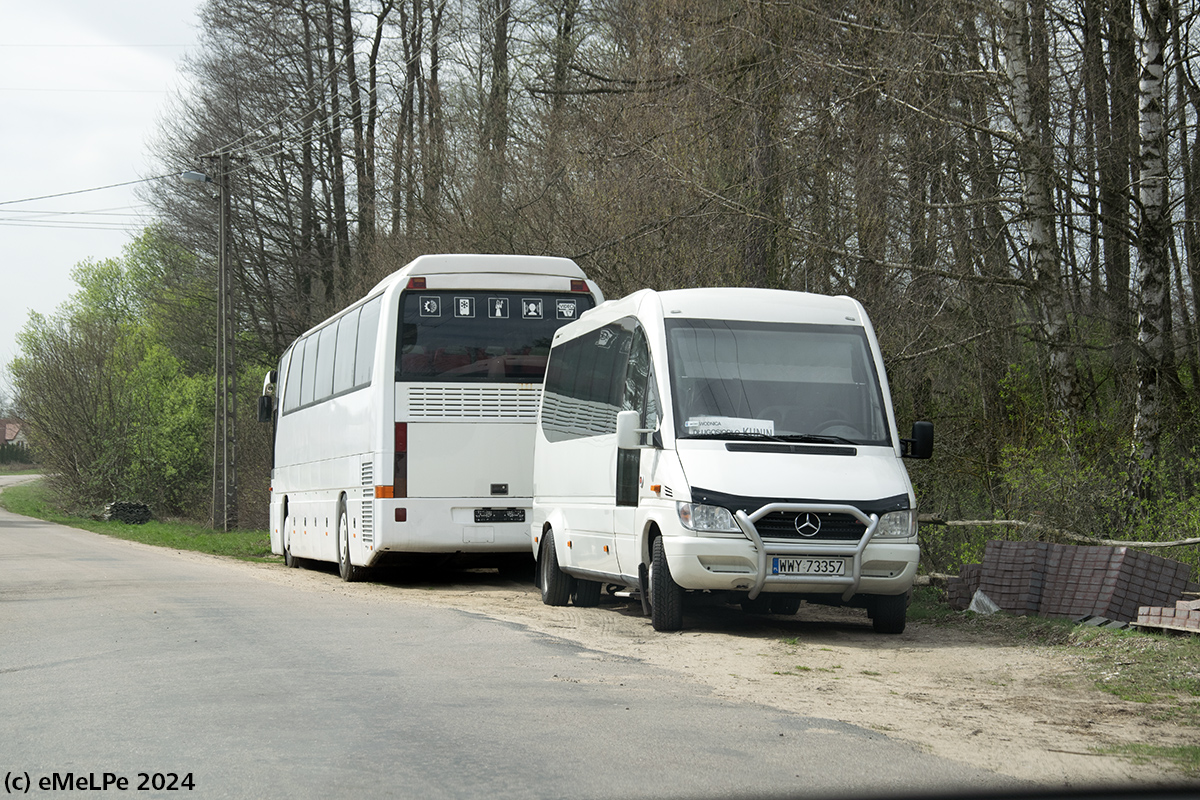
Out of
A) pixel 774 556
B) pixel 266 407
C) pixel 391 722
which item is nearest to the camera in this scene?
pixel 391 722

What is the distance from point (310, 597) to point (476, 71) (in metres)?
18.8

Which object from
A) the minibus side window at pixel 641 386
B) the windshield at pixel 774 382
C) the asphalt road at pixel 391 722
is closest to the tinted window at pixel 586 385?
the minibus side window at pixel 641 386

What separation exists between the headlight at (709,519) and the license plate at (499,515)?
6250mm

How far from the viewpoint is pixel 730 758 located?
19.9 feet

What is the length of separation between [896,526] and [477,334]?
7359mm

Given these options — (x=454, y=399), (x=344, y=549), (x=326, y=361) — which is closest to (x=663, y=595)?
(x=454, y=399)

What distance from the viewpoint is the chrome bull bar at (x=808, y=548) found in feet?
35.0

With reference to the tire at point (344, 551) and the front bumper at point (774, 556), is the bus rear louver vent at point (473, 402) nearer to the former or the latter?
the tire at point (344, 551)

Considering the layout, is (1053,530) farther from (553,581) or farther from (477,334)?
(477,334)

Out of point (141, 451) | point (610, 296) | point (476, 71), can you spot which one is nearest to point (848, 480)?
A: point (610, 296)

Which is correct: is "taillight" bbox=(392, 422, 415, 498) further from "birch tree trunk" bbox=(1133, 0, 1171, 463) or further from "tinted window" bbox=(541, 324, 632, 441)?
"birch tree trunk" bbox=(1133, 0, 1171, 463)

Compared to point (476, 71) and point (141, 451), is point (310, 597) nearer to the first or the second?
point (476, 71)

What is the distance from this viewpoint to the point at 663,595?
11.1 meters

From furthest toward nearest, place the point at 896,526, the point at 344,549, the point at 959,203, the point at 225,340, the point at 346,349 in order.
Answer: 1. the point at 225,340
2. the point at 346,349
3. the point at 344,549
4. the point at 959,203
5. the point at 896,526
